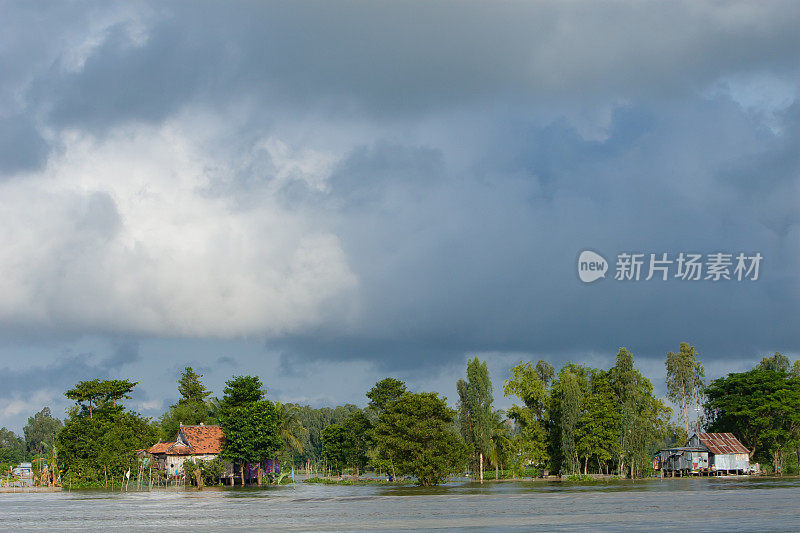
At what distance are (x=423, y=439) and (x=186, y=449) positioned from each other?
39.0m

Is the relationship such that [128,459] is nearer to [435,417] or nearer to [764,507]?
[435,417]

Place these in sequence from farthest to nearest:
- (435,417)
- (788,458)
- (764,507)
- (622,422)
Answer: (788,458) < (622,422) < (435,417) < (764,507)

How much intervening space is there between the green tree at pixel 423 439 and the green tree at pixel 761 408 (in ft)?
177

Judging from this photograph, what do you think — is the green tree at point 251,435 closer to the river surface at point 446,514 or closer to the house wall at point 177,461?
the house wall at point 177,461

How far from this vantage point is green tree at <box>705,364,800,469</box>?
113m

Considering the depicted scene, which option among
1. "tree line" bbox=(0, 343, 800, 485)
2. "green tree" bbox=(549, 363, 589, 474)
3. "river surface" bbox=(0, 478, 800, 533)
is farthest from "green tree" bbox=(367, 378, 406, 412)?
"river surface" bbox=(0, 478, 800, 533)

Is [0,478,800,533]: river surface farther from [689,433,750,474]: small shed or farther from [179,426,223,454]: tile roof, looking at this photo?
[689,433,750,474]: small shed

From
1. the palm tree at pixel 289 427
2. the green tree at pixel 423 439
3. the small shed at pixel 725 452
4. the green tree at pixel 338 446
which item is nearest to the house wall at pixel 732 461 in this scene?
the small shed at pixel 725 452

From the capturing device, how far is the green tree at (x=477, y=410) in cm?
10256

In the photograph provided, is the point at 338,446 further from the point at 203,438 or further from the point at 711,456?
the point at 711,456

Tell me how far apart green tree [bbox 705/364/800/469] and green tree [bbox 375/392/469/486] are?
2127 inches

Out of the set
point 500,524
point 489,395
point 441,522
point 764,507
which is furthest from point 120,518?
point 489,395

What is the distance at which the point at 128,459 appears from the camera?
3959 inches

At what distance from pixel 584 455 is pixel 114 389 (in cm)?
6358
